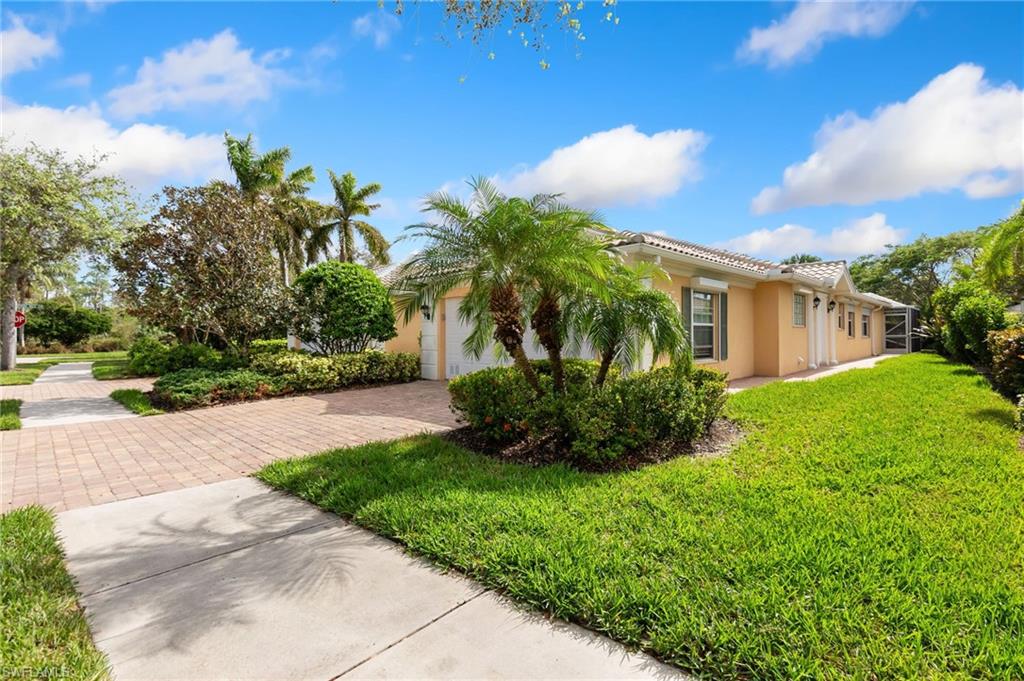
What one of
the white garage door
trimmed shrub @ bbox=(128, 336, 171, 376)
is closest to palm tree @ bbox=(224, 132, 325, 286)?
trimmed shrub @ bbox=(128, 336, 171, 376)

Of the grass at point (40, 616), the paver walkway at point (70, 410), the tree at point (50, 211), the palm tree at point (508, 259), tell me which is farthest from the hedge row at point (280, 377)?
the tree at point (50, 211)

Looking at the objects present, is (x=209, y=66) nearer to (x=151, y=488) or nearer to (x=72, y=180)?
(x=151, y=488)

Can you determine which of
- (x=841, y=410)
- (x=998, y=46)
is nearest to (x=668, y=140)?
(x=998, y=46)

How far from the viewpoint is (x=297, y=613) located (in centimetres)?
294

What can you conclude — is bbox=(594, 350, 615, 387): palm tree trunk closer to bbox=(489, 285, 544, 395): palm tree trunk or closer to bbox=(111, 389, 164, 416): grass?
bbox=(489, 285, 544, 395): palm tree trunk

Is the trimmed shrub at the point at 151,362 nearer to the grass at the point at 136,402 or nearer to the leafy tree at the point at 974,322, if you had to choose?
the grass at the point at 136,402

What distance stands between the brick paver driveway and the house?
249cm

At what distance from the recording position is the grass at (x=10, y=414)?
28.9 feet

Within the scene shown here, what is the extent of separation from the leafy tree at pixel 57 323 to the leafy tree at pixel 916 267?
190 feet

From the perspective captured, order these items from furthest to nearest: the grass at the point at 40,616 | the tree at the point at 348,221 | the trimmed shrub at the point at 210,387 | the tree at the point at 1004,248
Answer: the tree at the point at 348,221 → the trimmed shrub at the point at 210,387 → the tree at the point at 1004,248 → the grass at the point at 40,616

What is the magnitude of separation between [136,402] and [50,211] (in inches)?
485

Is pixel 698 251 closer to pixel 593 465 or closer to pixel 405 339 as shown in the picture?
pixel 593 465

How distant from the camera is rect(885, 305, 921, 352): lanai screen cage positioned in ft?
93.8

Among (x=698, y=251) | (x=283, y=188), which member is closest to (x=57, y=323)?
(x=283, y=188)
